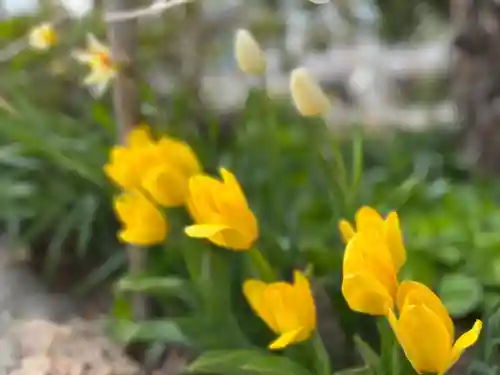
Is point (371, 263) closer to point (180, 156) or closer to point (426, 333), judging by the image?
point (426, 333)

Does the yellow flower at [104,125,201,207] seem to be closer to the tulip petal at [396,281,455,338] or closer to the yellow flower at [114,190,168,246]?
the yellow flower at [114,190,168,246]

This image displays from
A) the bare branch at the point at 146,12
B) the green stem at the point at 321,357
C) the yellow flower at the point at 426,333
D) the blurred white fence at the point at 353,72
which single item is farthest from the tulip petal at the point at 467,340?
the blurred white fence at the point at 353,72

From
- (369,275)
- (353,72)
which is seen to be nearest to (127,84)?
(369,275)

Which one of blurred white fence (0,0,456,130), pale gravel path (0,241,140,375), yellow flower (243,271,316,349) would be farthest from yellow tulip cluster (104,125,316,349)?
blurred white fence (0,0,456,130)

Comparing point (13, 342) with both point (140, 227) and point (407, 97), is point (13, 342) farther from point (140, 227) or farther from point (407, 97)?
point (407, 97)

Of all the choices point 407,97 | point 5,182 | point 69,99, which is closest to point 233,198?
point 5,182
